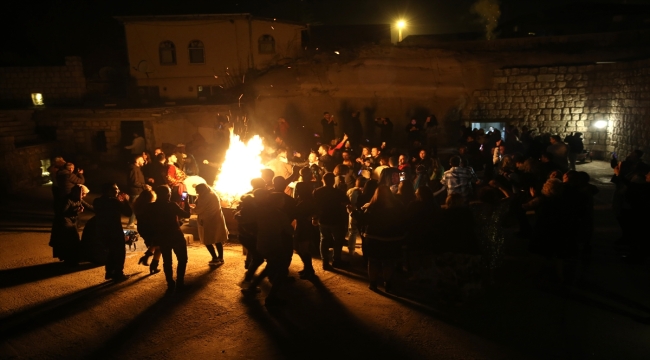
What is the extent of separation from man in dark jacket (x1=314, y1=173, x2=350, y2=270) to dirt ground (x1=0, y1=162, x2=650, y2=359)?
573mm

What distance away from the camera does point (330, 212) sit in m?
7.93

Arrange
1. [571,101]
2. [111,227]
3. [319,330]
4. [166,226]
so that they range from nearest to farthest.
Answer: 1. [319,330]
2. [166,226]
3. [111,227]
4. [571,101]

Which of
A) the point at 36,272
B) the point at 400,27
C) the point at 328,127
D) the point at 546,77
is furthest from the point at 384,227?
the point at 400,27

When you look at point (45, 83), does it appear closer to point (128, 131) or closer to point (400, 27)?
point (128, 131)

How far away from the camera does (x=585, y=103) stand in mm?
18297

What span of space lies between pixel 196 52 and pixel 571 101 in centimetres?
1854

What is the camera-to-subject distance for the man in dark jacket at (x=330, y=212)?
7.92 metres

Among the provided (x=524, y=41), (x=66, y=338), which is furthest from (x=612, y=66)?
(x=66, y=338)

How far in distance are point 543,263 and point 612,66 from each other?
12719 millimetres

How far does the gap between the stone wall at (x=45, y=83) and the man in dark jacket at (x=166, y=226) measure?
22.0 metres

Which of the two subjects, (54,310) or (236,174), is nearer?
(54,310)

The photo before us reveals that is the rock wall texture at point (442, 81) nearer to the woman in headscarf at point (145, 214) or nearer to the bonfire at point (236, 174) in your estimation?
the bonfire at point (236, 174)

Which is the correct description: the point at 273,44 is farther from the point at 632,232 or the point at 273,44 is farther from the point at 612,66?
the point at 632,232

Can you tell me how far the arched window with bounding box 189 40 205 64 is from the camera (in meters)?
27.0
